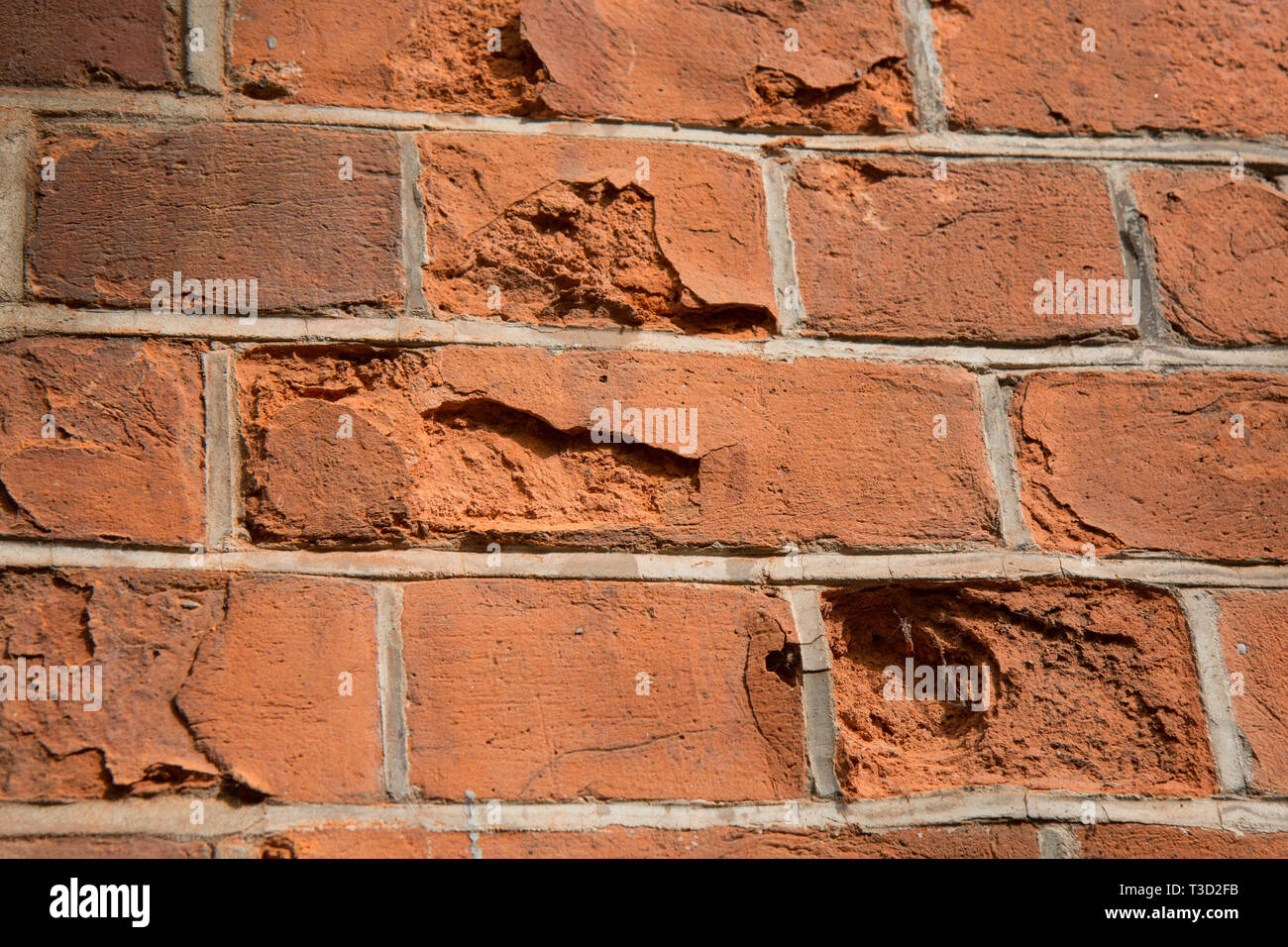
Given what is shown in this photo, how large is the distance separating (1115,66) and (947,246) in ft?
1.04

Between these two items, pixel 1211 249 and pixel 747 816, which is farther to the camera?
pixel 1211 249

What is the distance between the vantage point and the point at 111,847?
3.02ft

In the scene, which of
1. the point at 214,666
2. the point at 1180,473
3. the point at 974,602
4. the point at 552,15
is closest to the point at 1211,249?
the point at 1180,473

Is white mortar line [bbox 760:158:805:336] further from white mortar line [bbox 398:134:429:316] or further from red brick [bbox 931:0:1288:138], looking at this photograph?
white mortar line [bbox 398:134:429:316]

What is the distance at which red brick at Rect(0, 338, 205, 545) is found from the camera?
98cm

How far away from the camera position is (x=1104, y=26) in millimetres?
1234

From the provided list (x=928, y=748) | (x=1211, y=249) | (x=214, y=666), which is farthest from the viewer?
(x=1211, y=249)

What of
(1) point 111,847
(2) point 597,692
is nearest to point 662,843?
(2) point 597,692

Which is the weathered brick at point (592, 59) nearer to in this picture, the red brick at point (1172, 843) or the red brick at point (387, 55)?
the red brick at point (387, 55)

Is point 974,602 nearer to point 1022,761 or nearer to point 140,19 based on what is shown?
point 1022,761

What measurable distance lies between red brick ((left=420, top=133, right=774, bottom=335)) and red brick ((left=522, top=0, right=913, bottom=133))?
6 centimetres

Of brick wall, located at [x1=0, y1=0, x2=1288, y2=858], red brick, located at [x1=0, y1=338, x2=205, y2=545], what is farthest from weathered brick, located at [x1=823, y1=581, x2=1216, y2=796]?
red brick, located at [x1=0, y1=338, x2=205, y2=545]

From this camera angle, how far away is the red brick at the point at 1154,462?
109 cm
